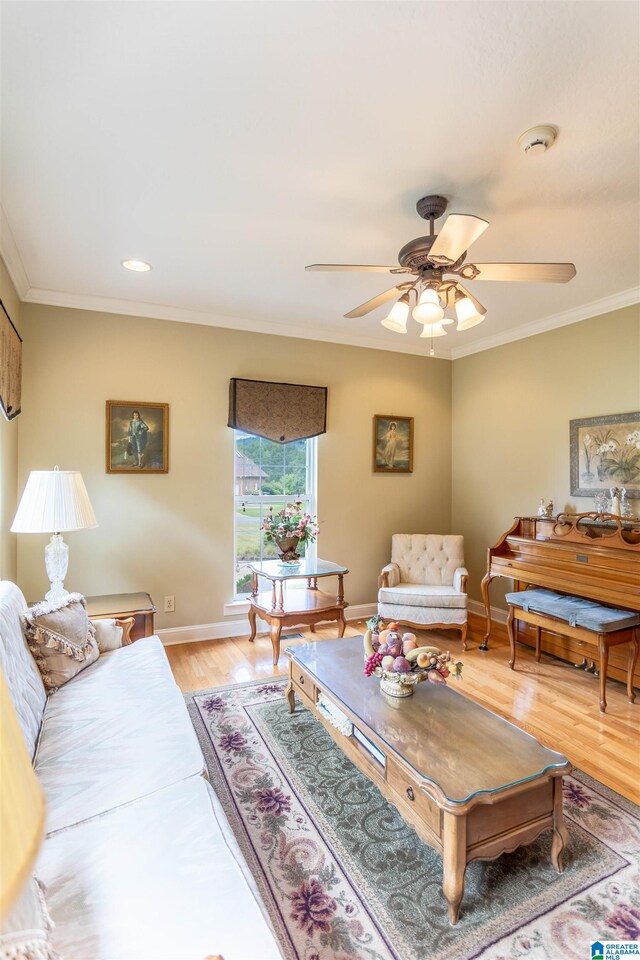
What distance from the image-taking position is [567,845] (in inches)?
68.4

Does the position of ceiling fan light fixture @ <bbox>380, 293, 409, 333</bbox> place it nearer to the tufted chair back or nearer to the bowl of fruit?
the bowl of fruit

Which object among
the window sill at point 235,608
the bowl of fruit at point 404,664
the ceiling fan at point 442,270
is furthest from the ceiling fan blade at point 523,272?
the window sill at point 235,608

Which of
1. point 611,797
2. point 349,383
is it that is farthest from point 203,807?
point 349,383

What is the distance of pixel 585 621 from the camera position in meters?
2.90

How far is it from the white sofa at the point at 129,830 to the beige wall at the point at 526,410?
11.4 feet

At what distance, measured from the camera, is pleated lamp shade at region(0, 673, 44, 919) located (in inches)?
15.3

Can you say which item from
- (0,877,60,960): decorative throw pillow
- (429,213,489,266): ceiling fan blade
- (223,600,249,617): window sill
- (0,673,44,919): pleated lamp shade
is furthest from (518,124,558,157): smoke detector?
(223,600,249,617): window sill

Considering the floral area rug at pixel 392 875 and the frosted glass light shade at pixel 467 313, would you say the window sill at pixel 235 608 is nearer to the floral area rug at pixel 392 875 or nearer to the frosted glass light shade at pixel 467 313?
the floral area rug at pixel 392 875

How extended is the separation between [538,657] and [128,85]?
4104mm

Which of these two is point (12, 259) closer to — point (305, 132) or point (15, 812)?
point (305, 132)

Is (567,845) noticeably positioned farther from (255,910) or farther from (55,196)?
(55,196)

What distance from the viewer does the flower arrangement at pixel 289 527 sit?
382 centimetres

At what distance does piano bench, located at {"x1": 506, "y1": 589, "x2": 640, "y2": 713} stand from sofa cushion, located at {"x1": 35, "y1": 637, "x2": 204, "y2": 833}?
2.45 metres

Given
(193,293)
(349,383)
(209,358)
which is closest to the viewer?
(193,293)
